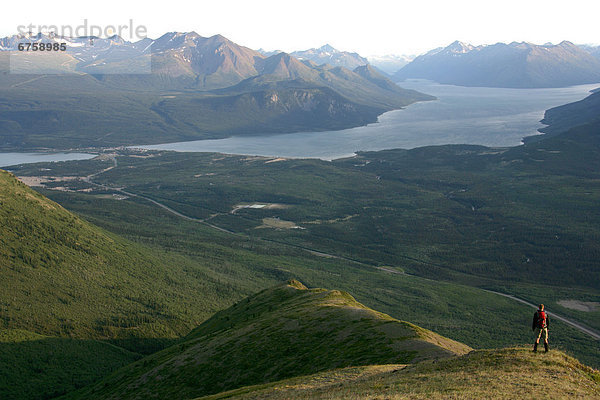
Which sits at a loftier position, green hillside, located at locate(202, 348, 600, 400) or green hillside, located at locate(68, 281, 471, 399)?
green hillside, located at locate(202, 348, 600, 400)

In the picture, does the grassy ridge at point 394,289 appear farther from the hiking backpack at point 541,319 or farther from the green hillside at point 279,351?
the hiking backpack at point 541,319

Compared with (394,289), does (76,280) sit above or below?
above

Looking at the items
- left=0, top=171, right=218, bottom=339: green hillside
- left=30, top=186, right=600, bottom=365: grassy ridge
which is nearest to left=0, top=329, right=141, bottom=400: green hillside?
left=0, top=171, right=218, bottom=339: green hillside

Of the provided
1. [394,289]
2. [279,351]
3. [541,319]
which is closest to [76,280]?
[279,351]

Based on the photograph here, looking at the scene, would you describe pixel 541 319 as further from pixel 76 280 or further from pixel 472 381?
pixel 76 280

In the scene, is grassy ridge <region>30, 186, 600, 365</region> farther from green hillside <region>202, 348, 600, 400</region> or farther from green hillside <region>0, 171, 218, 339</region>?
green hillside <region>202, 348, 600, 400</region>

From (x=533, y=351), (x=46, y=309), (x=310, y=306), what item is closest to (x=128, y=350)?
(x=46, y=309)

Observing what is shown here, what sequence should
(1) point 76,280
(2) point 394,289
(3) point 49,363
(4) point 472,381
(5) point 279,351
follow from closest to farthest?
1. (4) point 472,381
2. (5) point 279,351
3. (3) point 49,363
4. (1) point 76,280
5. (2) point 394,289
